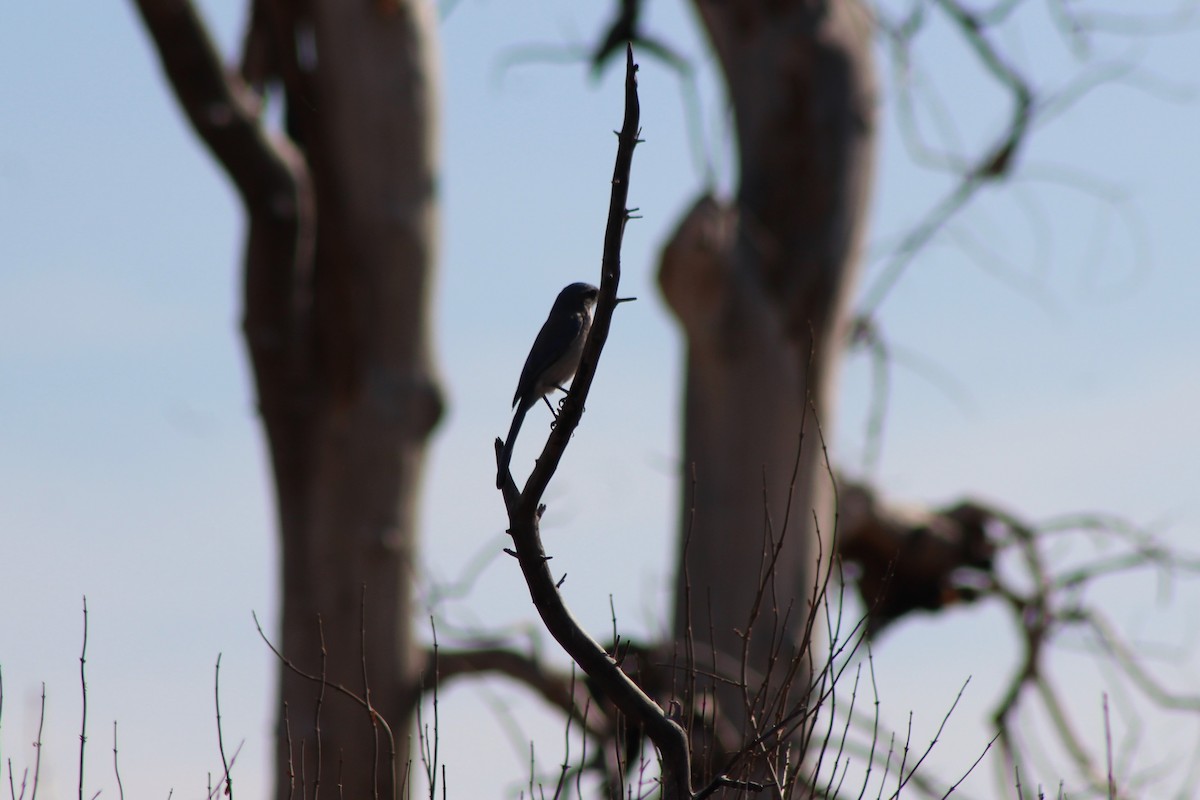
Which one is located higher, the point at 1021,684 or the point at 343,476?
the point at 343,476

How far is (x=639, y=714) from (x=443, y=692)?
17.3 ft

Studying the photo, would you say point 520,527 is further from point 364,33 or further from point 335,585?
point 364,33

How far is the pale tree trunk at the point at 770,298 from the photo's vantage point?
738 cm

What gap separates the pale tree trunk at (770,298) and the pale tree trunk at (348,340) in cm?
143

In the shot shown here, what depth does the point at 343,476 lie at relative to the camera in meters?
7.59

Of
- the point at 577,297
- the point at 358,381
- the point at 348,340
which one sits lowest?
the point at 577,297

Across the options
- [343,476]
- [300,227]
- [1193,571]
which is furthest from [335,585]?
[1193,571]

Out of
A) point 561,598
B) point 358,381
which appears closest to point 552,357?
point 561,598

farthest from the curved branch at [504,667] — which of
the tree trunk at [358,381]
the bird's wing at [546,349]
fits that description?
the bird's wing at [546,349]

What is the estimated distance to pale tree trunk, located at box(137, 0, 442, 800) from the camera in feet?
24.0

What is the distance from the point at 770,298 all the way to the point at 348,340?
2189 millimetres

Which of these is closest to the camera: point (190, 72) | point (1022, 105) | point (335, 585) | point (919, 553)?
point (190, 72)

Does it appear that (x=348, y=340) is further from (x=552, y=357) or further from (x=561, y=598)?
(x=561, y=598)

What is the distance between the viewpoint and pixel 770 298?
7668 mm
